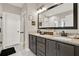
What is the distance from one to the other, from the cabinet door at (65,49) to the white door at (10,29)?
12.8ft

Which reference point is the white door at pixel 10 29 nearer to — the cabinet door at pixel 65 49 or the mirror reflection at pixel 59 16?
the mirror reflection at pixel 59 16

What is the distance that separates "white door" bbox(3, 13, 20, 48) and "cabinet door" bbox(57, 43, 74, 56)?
3.89m

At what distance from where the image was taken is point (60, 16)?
338 cm

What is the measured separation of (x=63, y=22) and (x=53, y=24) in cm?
66

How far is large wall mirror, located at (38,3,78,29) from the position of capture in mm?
2760

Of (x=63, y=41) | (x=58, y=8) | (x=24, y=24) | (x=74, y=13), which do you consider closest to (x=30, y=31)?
(x=24, y=24)

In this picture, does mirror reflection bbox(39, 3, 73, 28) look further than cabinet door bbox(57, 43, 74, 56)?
Yes

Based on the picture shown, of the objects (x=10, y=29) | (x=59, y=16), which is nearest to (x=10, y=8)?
(x=10, y=29)

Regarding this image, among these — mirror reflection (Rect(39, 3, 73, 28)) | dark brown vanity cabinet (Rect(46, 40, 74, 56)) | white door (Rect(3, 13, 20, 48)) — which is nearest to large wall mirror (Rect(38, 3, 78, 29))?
mirror reflection (Rect(39, 3, 73, 28))

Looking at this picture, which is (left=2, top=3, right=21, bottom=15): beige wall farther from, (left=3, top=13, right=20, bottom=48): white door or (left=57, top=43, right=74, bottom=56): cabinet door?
(left=57, top=43, right=74, bottom=56): cabinet door

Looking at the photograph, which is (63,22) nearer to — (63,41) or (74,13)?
(74,13)

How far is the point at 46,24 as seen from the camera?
436cm

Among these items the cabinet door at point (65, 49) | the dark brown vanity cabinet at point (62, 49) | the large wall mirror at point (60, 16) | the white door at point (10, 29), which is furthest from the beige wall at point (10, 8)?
the cabinet door at point (65, 49)

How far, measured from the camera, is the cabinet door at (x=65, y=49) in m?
1.80
